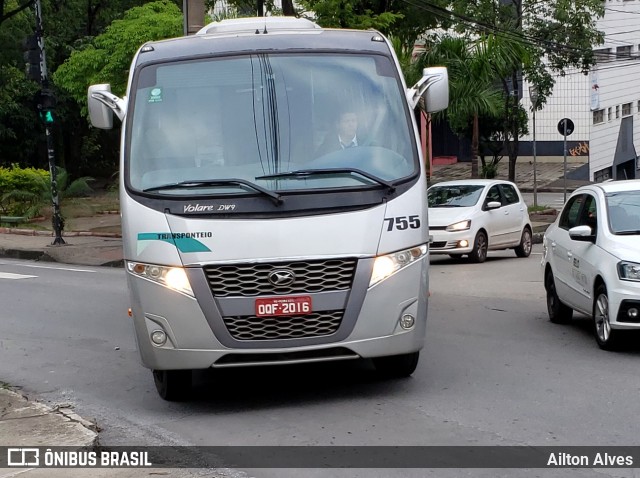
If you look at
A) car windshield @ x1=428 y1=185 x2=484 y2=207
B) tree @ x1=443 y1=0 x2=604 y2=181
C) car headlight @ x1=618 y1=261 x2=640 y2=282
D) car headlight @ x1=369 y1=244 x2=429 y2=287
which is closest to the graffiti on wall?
tree @ x1=443 y1=0 x2=604 y2=181

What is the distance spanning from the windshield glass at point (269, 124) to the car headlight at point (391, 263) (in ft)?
1.88

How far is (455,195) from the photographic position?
2148 centimetres

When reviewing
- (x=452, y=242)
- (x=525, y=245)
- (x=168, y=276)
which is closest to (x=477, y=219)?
(x=452, y=242)

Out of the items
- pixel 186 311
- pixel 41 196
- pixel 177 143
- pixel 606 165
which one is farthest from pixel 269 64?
pixel 606 165

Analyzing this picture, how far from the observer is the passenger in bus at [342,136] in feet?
26.9

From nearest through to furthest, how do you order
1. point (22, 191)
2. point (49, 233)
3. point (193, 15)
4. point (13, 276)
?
point (193, 15), point (13, 276), point (49, 233), point (22, 191)

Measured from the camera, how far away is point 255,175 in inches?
314

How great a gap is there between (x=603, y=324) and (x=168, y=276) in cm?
464

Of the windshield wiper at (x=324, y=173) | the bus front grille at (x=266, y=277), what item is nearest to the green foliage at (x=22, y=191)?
the windshield wiper at (x=324, y=173)

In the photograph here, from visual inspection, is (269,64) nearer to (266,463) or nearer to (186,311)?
(186,311)

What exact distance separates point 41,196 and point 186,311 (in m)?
24.8

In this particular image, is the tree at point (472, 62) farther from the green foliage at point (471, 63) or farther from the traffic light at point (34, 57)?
the traffic light at point (34, 57)

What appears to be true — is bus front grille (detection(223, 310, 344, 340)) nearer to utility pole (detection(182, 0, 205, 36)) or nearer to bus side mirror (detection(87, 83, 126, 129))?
bus side mirror (detection(87, 83, 126, 129))

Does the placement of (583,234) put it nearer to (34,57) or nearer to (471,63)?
(471,63)
